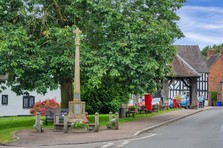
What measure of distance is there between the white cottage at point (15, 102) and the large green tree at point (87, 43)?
74.5 feet

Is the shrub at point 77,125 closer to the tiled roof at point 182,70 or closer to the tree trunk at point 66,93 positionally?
the tree trunk at point 66,93

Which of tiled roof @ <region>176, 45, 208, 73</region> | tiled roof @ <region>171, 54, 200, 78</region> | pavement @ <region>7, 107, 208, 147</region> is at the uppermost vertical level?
tiled roof @ <region>176, 45, 208, 73</region>

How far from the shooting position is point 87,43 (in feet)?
97.9

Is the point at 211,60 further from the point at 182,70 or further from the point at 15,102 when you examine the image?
the point at 15,102

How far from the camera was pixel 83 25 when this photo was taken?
2934cm

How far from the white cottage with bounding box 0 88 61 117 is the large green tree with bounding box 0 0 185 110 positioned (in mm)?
22717

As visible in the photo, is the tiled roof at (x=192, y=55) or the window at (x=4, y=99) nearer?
the window at (x=4, y=99)

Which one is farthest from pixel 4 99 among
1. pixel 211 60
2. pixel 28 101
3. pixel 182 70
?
pixel 211 60

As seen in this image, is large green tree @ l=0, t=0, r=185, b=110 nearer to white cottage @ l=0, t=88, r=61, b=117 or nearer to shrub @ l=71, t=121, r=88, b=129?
shrub @ l=71, t=121, r=88, b=129

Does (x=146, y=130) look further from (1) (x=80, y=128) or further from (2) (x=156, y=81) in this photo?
(2) (x=156, y=81)

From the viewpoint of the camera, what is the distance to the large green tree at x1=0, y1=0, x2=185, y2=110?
87.5ft

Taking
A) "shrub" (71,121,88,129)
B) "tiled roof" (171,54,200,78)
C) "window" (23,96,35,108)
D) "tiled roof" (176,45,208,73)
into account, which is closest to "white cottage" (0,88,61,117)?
"window" (23,96,35,108)

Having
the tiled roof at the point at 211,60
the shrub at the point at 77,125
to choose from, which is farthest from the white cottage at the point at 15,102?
the tiled roof at the point at 211,60

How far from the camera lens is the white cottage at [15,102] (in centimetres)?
5234
